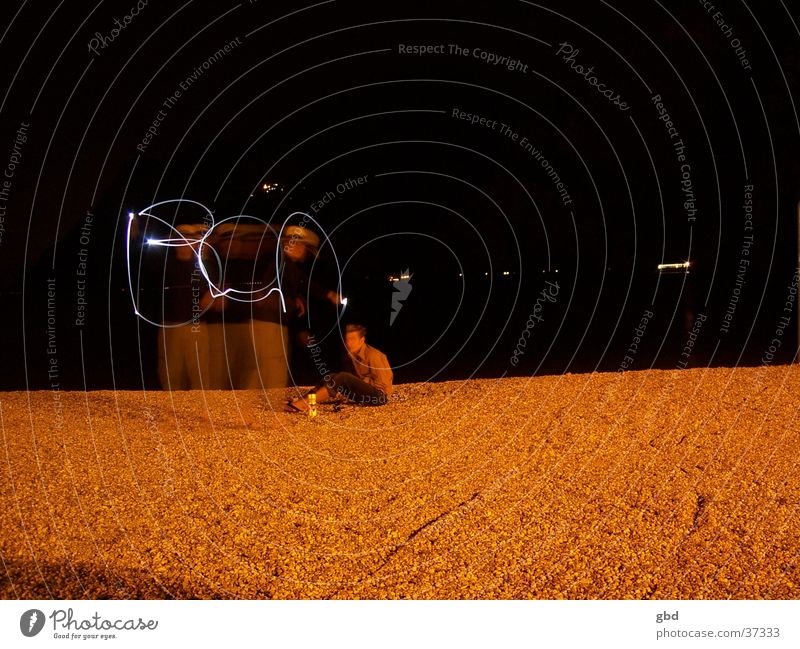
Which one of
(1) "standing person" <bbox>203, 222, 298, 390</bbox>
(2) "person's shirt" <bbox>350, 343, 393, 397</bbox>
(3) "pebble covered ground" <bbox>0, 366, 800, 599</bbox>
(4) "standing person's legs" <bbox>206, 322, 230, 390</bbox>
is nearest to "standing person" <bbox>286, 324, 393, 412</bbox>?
(2) "person's shirt" <bbox>350, 343, 393, 397</bbox>

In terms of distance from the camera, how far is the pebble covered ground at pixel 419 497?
13.4 ft

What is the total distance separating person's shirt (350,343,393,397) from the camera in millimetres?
9383

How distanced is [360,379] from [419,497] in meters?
3.78

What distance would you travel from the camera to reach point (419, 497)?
18.1 feet

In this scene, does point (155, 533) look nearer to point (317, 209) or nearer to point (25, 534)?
point (25, 534)

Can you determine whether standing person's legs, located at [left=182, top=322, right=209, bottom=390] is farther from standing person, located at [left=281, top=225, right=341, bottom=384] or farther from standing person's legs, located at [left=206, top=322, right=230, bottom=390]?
standing person, located at [left=281, top=225, right=341, bottom=384]

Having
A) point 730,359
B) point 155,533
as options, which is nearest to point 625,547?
point 155,533

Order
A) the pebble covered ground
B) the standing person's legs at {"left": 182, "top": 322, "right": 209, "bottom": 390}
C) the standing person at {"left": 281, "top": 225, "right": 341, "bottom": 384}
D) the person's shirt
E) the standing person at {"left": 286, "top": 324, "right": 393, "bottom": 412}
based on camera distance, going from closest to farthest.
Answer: the pebble covered ground → the standing person at {"left": 281, "top": 225, "right": 341, "bottom": 384} → the standing person's legs at {"left": 182, "top": 322, "right": 209, "bottom": 390} → the standing person at {"left": 286, "top": 324, "right": 393, "bottom": 412} → the person's shirt

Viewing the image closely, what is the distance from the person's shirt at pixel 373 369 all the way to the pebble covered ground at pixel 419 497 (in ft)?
2.01

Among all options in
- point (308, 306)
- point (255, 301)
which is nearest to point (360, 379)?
point (255, 301)

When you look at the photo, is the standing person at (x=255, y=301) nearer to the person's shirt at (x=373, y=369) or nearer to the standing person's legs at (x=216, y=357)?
the standing person's legs at (x=216, y=357)

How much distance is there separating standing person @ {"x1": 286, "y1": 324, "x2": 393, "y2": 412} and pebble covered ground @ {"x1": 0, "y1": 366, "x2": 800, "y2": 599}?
16.3 inches

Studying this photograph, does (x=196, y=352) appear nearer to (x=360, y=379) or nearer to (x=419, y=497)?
(x=360, y=379)

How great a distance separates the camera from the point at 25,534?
469 cm
